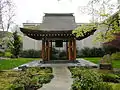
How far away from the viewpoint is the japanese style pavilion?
23.7 meters

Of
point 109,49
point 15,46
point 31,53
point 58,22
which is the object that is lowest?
point 31,53

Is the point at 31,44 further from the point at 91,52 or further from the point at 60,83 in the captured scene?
the point at 60,83

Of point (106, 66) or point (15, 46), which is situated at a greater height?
point (15, 46)

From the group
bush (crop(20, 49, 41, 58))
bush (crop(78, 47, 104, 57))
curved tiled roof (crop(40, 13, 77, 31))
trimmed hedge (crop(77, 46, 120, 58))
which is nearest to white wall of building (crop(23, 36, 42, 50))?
bush (crop(20, 49, 41, 58))

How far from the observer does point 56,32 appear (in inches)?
934

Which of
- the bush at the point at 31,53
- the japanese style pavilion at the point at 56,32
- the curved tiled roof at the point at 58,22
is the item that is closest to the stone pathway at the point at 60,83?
the japanese style pavilion at the point at 56,32

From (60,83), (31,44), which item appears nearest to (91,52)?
(31,44)

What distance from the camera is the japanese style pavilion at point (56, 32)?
77.6 ft

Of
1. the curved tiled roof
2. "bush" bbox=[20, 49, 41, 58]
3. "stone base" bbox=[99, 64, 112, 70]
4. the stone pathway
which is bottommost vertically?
the stone pathway

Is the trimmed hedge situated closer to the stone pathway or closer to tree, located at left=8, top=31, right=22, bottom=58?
tree, located at left=8, top=31, right=22, bottom=58

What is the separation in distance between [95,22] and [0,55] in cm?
2670

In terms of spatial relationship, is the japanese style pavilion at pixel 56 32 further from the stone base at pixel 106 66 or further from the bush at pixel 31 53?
the bush at pixel 31 53

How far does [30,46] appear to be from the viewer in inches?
1604

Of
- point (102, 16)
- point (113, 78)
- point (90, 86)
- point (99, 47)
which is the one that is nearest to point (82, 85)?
point (90, 86)
